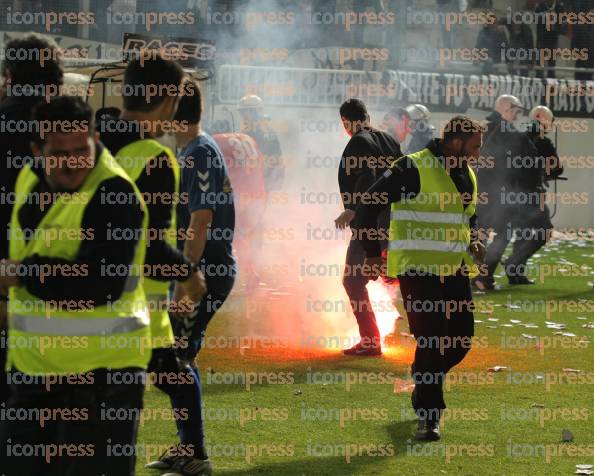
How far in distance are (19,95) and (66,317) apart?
1.27 meters

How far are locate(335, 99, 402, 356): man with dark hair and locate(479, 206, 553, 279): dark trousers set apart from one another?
229 inches

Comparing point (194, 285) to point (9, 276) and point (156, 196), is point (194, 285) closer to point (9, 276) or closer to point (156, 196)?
point (156, 196)

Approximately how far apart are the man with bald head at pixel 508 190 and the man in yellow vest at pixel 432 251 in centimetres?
777

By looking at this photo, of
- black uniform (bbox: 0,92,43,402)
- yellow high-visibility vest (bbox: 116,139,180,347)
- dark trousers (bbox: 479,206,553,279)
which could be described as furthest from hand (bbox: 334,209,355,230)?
dark trousers (bbox: 479,206,553,279)

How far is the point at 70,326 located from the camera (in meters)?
3.99

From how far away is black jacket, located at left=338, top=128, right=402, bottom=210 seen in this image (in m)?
9.65

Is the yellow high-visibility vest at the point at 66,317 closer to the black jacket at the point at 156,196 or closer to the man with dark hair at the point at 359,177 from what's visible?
the black jacket at the point at 156,196

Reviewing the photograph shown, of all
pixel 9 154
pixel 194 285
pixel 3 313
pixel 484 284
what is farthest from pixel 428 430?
pixel 484 284

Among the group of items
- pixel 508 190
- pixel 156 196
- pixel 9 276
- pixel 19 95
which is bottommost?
pixel 508 190

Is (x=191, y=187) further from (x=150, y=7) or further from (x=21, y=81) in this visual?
(x=150, y=7)

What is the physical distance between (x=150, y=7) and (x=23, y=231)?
62.0ft

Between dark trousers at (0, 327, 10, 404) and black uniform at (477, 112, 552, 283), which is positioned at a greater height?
dark trousers at (0, 327, 10, 404)

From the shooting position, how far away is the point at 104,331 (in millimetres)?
4039

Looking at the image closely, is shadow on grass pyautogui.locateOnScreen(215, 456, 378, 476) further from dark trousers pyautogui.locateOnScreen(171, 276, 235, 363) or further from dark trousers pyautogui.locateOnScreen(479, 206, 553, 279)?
dark trousers pyautogui.locateOnScreen(479, 206, 553, 279)
